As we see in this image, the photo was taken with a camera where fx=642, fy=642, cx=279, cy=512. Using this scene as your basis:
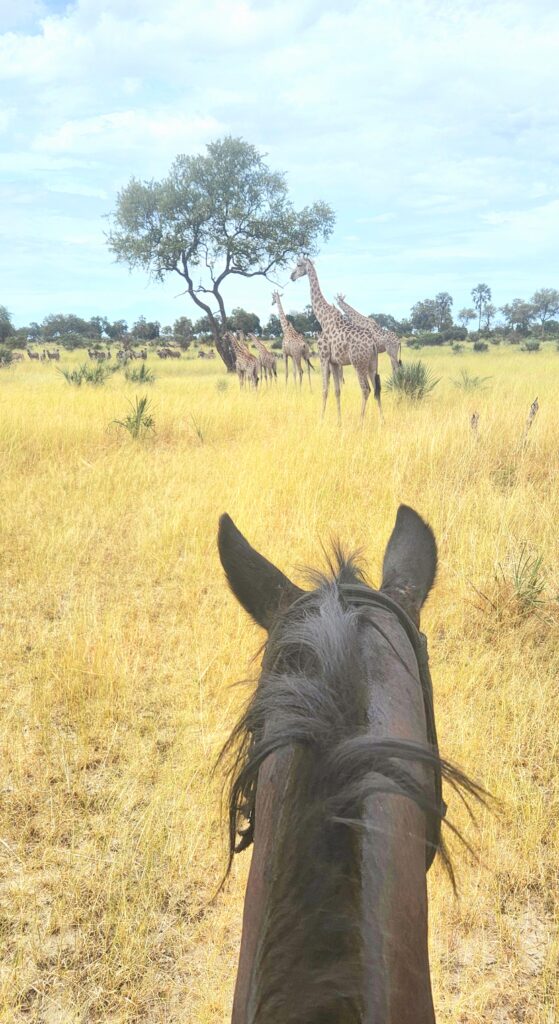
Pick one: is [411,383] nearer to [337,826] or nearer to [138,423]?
[138,423]

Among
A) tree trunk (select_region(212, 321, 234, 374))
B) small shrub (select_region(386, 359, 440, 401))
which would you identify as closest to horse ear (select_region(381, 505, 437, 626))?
small shrub (select_region(386, 359, 440, 401))

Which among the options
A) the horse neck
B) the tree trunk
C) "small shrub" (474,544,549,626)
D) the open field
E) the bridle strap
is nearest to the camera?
the horse neck

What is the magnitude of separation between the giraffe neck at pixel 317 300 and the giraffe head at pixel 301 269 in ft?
0.33

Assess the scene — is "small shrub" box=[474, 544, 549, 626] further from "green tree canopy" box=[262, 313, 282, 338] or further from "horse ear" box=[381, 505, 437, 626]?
"green tree canopy" box=[262, 313, 282, 338]

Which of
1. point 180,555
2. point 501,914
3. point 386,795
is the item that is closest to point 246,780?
point 386,795

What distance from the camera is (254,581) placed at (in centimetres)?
130

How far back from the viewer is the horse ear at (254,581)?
129cm

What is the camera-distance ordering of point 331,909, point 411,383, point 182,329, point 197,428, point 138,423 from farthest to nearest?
point 182,329 < point 411,383 < point 197,428 < point 138,423 < point 331,909

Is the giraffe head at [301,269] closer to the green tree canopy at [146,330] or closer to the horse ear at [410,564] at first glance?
the horse ear at [410,564]

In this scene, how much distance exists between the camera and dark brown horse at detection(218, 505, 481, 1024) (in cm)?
64

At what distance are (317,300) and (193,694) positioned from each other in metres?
9.67

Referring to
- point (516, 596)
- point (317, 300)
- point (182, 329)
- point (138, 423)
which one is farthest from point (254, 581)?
point (182, 329)

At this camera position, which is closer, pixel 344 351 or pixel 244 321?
pixel 344 351

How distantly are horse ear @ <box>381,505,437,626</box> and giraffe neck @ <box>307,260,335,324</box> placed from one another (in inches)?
393
